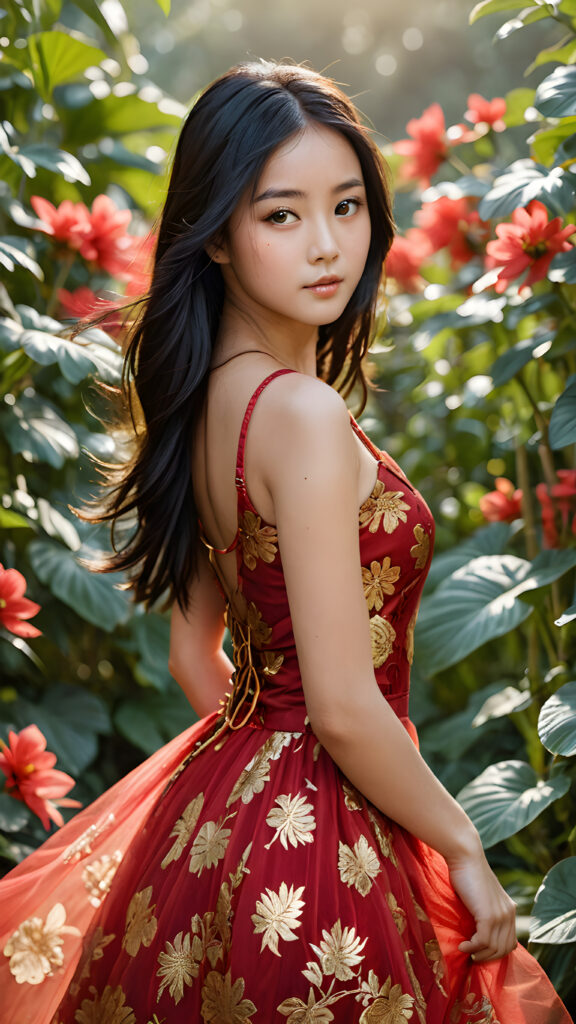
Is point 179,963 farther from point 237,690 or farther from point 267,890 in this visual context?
point 237,690

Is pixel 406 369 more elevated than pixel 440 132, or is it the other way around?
pixel 440 132

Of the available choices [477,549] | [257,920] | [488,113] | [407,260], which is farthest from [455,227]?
[257,920]

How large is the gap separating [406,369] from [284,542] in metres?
1.88

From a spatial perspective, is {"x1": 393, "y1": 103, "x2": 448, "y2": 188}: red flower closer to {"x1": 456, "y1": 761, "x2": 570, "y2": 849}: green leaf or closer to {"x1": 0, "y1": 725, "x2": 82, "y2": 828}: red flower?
{"x1": 456, "y1": 761, "x2": 570, "y2": 849}: green leaf

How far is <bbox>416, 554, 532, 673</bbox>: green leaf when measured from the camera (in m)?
1.73

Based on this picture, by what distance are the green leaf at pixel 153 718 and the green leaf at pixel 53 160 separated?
1.07m

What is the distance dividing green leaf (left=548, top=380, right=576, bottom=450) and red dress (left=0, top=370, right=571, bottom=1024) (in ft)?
1.28

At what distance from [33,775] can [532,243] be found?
1.16 meters

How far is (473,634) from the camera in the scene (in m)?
1.74

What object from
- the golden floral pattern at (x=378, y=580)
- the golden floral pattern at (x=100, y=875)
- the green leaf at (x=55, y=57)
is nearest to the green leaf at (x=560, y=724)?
the golden floral pattern at (x=378, y=580)

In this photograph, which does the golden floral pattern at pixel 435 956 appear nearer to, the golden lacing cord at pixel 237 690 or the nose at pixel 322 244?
the golden lacing cord at pixel 237 690

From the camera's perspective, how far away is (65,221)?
6.32 ft

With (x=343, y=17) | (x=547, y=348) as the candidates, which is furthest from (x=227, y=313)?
(x=343, y=17)

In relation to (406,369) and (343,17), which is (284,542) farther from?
(343,17)
